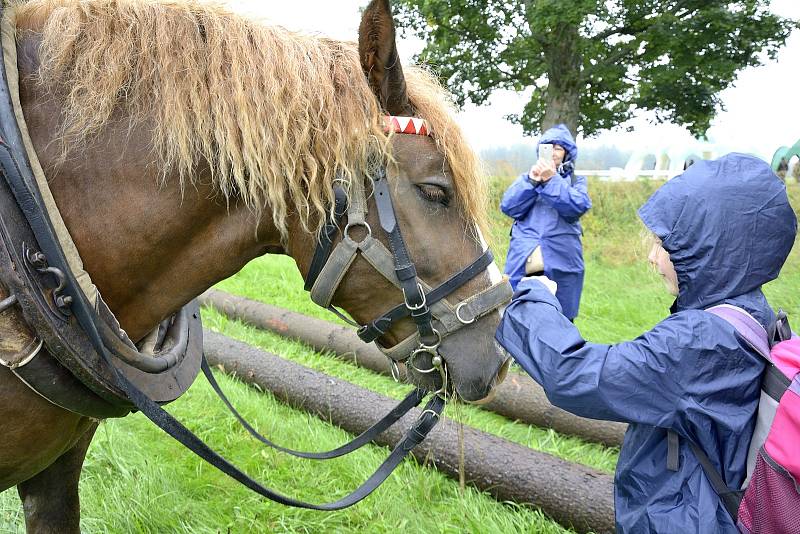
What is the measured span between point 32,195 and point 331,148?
69 centimetres

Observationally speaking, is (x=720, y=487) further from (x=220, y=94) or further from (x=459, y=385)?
(x=220, y=94)

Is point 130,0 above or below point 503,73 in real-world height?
below

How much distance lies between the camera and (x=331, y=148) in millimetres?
1430

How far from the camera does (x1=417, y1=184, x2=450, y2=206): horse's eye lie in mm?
1518

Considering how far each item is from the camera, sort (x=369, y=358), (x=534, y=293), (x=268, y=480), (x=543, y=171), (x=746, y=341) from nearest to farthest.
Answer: (x=746, y=341) → (x=534, y=293) → (x=268, y=480) → (x=543, y=171) → (x=369, y=358)

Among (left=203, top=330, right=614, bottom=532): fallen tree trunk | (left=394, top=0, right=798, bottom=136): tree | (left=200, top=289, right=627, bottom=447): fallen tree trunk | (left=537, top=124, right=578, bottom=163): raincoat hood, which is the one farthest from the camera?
(left=394, top=0, right=798, bottom=136): tree

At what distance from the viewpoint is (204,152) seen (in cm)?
138

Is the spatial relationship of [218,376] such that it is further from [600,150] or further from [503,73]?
[600,150]

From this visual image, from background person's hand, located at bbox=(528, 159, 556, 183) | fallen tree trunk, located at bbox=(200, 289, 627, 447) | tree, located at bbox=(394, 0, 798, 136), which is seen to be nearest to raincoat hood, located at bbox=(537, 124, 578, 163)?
background person's hand, located at bbox=(528, 159, 556, 183)

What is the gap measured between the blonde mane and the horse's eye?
16 cm

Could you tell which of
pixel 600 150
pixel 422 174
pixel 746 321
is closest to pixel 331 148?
pixel 422 174

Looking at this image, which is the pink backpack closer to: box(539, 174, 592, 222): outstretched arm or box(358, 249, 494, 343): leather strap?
box(358, 249, 494, 343): leather strap

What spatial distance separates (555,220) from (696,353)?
3140mm

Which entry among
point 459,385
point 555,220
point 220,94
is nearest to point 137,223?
point 220,94
